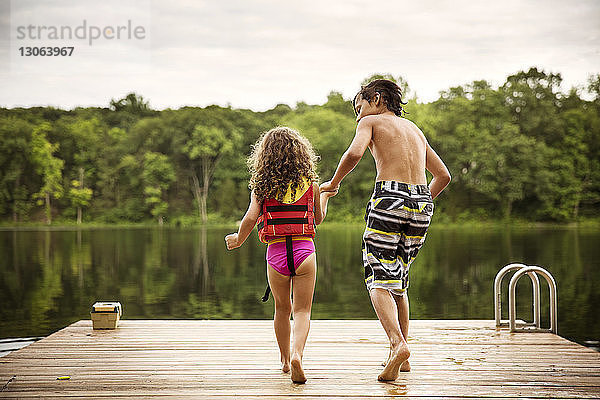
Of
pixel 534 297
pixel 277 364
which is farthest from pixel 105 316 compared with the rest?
pixel 534 297

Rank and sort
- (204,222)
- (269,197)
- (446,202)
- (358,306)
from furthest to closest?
(204,222)
(446,202)
(358,306)
(269,197)

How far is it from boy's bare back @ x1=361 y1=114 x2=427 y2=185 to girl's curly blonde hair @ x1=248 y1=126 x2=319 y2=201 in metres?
0.33

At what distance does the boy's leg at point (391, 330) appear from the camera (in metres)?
3.27

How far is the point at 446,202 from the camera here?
3547 cm

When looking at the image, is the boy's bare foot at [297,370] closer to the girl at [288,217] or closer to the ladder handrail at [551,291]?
the girl at [288,217]

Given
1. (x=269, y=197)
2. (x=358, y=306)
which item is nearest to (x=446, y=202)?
(x=358, y=306)

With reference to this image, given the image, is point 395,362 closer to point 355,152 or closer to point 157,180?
point 355,152

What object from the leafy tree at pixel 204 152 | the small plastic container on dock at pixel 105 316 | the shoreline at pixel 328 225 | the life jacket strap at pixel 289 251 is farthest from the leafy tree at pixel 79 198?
the life jacket strap at pixel 289 251

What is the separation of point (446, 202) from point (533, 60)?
1066 centimetres

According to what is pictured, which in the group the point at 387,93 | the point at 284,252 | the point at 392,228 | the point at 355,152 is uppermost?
the point at 387,93

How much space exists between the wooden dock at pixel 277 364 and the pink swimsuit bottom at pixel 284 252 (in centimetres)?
56

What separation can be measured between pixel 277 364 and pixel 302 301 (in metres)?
0.56

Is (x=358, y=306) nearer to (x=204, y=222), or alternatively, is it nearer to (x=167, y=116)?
(x=204, y=222)

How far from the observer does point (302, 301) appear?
347 centimetres
